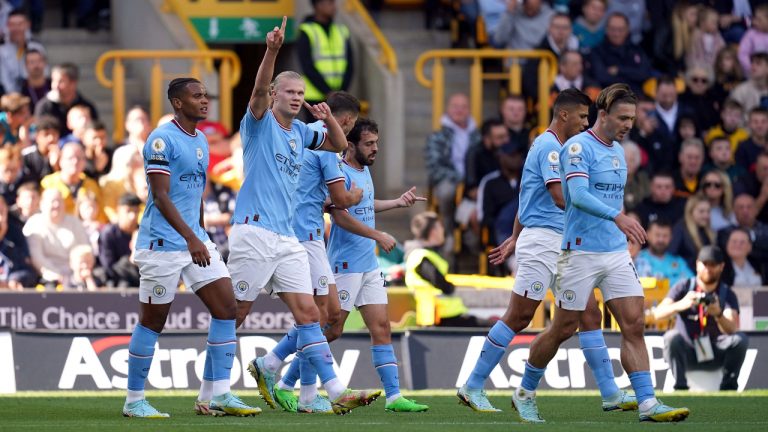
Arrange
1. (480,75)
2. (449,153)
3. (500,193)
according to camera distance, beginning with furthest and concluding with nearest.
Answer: (480,75) → (449,153) → (500,193)

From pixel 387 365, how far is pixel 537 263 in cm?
136

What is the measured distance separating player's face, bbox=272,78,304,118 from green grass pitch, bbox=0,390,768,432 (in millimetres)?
2052

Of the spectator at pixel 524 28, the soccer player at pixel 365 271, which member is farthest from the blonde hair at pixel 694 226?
the soccer player at pixel 365 271

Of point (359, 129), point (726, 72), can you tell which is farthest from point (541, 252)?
point (726, 72)

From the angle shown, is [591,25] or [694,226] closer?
[694,226]

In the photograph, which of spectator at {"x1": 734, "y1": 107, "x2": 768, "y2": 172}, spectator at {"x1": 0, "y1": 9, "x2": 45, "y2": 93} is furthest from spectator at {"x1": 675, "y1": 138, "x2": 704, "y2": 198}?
spectator at {"x1": 0, "y1": 9, "x2": 45, "y2": 93}

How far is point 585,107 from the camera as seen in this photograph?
1238 centimetres

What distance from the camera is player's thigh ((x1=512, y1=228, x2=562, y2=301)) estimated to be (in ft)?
40.0

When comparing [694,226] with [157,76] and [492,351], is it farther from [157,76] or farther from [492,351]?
[492,351]

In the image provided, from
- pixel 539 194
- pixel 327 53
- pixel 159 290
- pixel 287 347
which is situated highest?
pixel 327 53

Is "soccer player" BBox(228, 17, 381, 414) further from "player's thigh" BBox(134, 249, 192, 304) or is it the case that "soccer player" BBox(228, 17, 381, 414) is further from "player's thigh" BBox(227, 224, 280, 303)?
"player's thigh" BBox(134, 249, 192, 304)

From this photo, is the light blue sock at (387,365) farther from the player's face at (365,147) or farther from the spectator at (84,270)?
the spectator at (84,270)

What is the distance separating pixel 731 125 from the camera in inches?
823

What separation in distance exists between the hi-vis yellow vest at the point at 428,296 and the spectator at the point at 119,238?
2.72 metres
